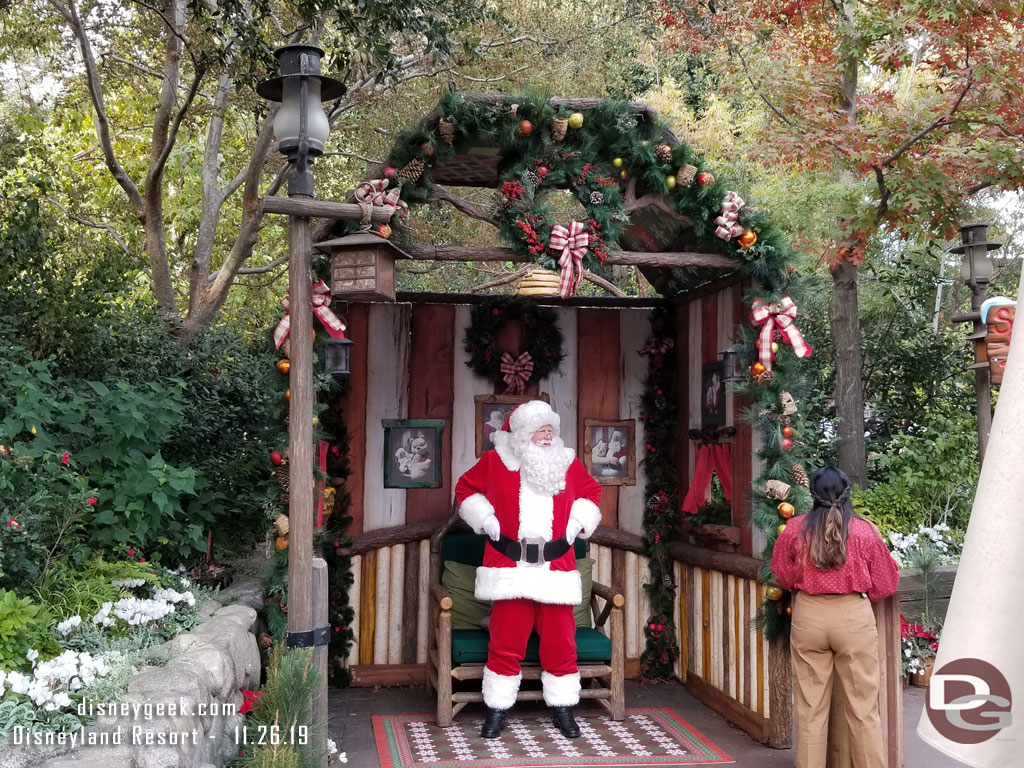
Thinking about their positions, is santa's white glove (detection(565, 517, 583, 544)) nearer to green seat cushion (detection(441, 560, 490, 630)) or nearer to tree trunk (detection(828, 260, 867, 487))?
green seat cushion (detection(441, 560, 490, 630))

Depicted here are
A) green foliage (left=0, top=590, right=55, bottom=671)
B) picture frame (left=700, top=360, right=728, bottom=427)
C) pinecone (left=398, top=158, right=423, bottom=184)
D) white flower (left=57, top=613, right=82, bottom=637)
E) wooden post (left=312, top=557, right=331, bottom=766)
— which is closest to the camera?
green foliage (left=0, top=590, right=55, bottom=671)

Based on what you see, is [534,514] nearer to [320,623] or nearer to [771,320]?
[320,623]

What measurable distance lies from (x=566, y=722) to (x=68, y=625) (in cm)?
290

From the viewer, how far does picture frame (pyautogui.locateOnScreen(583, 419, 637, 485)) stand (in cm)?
→ 704

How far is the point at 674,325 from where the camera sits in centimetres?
705

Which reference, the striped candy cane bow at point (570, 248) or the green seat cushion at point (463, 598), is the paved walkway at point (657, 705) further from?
the striped candy cane bow at point (570, 248)

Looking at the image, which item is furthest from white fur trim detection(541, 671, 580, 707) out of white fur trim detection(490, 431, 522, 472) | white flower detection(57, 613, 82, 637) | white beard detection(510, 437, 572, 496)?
white flower detection(57, 613, 82, 637)

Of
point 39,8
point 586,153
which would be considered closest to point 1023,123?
point 586,153

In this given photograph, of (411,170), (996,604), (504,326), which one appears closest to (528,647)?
(504,326)

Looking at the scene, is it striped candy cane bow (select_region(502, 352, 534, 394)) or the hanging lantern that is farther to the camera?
striped candy cane bow (select_region(502, 352, 534, 394))

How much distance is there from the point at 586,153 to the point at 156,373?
3.44m

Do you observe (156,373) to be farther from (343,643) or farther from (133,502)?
(343,643)

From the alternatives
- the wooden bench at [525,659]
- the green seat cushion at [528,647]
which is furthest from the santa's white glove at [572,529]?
the green seat cushion at [528,647]

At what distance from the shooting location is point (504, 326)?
22.7 ft
